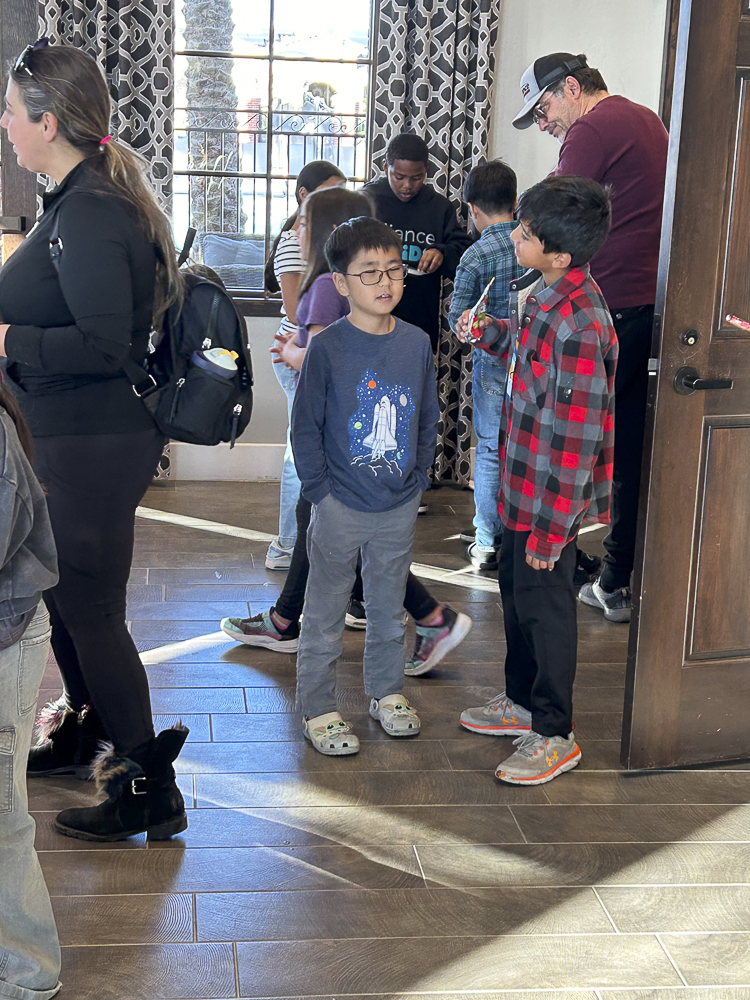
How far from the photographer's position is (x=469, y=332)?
3.68 m

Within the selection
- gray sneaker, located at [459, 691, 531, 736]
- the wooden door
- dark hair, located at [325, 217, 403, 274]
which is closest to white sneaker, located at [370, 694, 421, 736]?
gray sneaker, located at [459, 691, 531, 736]

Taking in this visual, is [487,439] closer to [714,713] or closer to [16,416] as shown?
[714,713]

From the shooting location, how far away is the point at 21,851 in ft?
5.33

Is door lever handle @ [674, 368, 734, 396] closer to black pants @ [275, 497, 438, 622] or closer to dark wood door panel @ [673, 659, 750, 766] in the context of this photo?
dark wood door panel @ [673, 659, 750, 766]

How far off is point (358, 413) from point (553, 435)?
442 millimetres

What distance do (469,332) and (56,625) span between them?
1.87 meters

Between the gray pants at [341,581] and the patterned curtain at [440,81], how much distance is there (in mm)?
2833

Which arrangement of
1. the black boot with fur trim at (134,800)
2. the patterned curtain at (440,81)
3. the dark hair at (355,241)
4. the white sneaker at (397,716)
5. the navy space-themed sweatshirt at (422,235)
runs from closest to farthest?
the black boot with fur trim at (134,800)
the dark hair at (355,241)
the white sneaker at (397,716)
the navy space-themed sweatshirt at (422,235)
the patterned curtain at (440,81)

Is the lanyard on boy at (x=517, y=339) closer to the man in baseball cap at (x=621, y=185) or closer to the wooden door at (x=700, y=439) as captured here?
the wooden door at (x=700, y=439)

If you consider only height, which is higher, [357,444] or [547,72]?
[547,72]

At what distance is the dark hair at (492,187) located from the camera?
401cm

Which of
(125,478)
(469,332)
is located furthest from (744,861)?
(469,332)

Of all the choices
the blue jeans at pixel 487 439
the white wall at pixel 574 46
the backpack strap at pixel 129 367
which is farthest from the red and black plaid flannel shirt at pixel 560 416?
the white wall at pixel 574 46

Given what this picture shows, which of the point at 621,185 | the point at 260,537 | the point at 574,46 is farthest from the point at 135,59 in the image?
the point at 621,185
